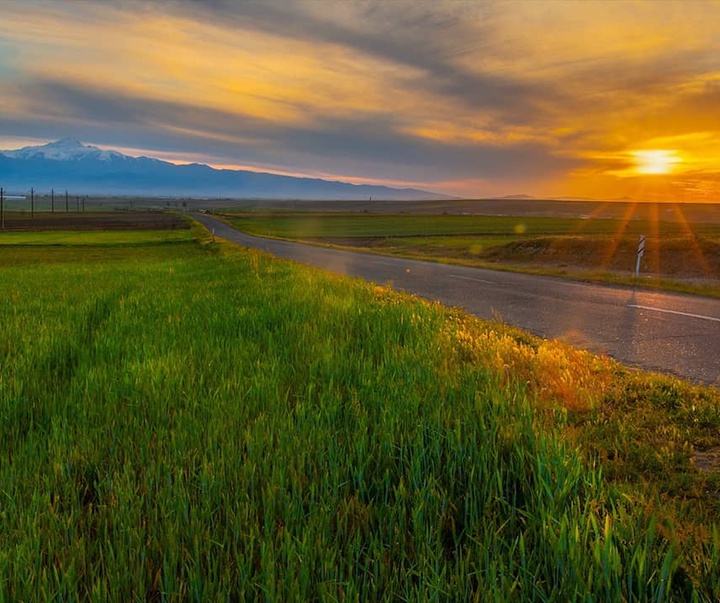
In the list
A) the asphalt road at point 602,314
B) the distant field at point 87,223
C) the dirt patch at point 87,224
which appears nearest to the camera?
the asphalt road at point 602,314


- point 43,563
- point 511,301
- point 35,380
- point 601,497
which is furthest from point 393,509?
point 511,301

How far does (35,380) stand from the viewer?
381 centimetres

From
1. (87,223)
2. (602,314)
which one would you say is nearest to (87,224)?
(87,223)

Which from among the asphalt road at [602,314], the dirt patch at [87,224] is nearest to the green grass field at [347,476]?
the asphalt road at [602,314]

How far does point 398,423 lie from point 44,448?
2.09 m

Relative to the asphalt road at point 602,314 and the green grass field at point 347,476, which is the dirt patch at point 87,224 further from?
the green grass field at point 347,476

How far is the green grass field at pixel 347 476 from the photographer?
1608mm

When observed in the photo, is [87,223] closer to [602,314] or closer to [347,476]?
[602,314]

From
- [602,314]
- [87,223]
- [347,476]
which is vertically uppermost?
[87,223]

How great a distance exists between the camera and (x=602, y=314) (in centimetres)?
983

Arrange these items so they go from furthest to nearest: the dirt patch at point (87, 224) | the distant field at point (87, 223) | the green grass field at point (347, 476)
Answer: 1. the distant field at point (87, 223)
2. the dirt patch at point (87, 224)
3. the green grass field at point (347, 476)

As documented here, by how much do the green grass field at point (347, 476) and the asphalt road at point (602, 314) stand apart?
88.5 inches

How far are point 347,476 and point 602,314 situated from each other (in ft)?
30.5

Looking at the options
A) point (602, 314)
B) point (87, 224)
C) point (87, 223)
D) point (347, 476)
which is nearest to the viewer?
point (347, 476)
